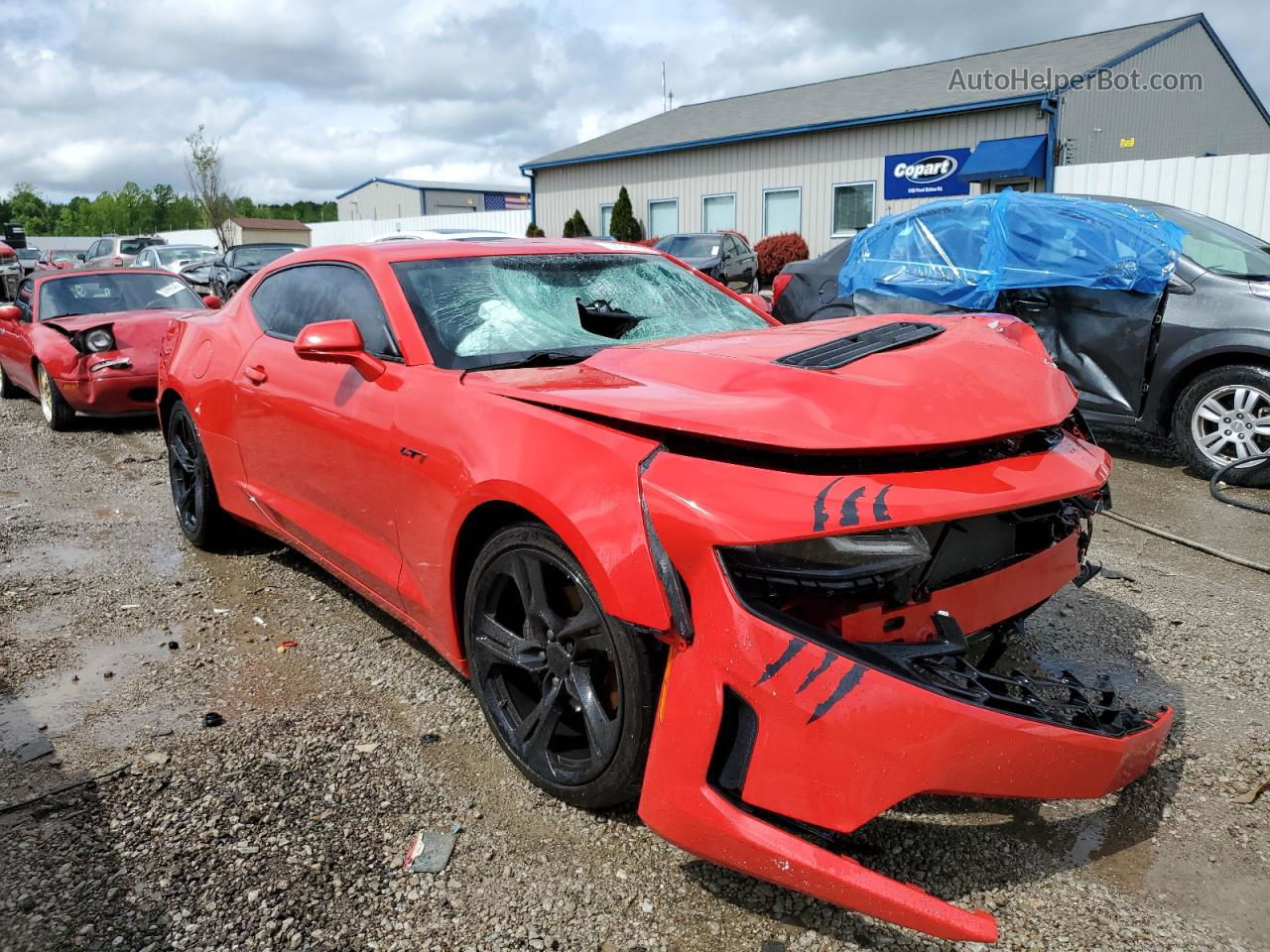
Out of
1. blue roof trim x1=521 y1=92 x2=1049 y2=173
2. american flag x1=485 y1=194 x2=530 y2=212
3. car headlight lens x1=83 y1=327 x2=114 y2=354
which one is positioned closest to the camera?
car headlight lens x1=83 y1=327 x2=114 y2=354

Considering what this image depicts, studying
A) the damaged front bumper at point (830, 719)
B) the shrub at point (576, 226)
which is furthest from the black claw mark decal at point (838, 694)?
the shrub at point (576, 226)

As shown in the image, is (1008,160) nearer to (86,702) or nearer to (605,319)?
(605,319)

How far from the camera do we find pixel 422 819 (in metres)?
2.48

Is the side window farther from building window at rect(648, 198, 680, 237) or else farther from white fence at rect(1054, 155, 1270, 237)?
building window at rect(648, 198, 680, 237)

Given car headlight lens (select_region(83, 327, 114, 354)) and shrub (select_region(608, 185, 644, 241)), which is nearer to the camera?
car headlight lens (select_region(83, 327, 114, 354))

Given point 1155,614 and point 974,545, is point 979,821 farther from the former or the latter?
point 1155,614

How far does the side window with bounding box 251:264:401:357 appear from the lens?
322 cm

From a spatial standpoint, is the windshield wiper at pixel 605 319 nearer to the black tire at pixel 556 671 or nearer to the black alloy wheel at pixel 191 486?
the black tire at pixel 556 671

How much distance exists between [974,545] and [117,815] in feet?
7.73

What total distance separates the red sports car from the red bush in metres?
15.3

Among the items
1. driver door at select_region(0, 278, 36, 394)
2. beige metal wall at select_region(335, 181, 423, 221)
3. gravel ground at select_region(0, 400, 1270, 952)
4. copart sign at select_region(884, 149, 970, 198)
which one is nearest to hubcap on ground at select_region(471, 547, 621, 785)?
gravel ground at select_region(0, 400, 1270, 952)

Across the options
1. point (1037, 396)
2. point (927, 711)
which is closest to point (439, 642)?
point (927, 711)

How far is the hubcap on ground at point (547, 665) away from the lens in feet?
7.52

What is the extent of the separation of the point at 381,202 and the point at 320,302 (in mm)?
55484
